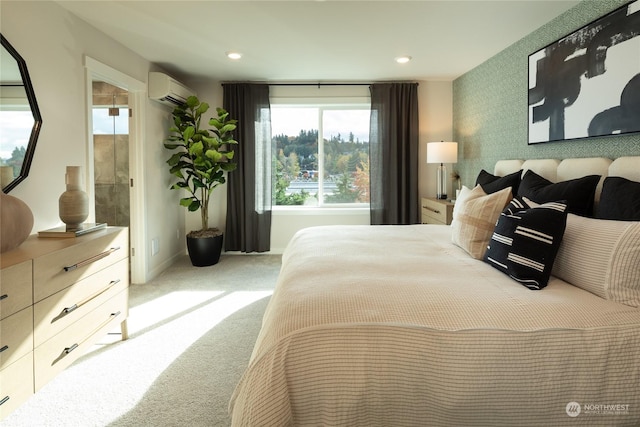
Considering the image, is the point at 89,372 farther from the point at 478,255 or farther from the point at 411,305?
the point at 478,255

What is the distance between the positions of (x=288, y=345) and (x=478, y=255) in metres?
1.35

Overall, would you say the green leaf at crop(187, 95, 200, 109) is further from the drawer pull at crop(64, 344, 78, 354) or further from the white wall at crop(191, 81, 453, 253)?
the drawer pull at crop(64, 344, 78, 354)

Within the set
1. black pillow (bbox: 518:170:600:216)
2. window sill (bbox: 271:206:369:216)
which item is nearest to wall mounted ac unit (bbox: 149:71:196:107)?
window sill (bbox: 271:206:369:216)

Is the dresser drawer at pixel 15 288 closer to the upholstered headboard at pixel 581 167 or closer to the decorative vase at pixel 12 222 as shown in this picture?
the decorative vase at pixel 12 222

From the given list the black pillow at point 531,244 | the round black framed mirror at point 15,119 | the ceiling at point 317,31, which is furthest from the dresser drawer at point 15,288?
the black pillow at point 531,244

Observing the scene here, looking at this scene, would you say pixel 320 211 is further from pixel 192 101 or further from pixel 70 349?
pixel 70 349

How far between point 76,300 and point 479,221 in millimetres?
2318

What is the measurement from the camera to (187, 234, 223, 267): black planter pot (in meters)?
4.70

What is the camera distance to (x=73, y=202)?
91.5 inches

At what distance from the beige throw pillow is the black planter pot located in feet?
10.5

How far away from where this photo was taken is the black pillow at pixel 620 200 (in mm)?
1896

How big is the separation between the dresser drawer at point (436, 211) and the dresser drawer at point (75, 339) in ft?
10.1

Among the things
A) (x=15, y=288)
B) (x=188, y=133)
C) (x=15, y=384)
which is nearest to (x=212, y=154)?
(x=188, y=133)

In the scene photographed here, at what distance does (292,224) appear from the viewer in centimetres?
546
